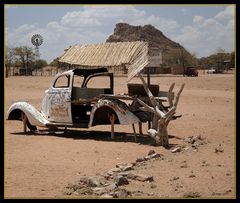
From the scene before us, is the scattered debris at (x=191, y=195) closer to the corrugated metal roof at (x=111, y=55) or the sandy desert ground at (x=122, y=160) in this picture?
the sandy desert ground at (x=122, y=160)

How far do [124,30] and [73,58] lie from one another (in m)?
114

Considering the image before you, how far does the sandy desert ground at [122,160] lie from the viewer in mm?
7602

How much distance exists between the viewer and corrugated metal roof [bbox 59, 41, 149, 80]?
522 inches

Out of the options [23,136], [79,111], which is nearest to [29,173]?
→ [23,136]

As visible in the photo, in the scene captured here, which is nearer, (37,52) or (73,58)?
(73,58)

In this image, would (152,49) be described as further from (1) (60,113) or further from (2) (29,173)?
(2) (29,173)

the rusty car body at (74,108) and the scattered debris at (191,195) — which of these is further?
the rusty car body at (74,108)

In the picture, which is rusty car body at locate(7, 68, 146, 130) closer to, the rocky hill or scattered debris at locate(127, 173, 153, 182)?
scattered debris at locate(127, 173, 153, 182)

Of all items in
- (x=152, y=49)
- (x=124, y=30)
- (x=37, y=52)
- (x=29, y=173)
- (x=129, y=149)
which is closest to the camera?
(x=29, y=173)

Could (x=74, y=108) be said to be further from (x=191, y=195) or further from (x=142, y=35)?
(x=142, y=35)

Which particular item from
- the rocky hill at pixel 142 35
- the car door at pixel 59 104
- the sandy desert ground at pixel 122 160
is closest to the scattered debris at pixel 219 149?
the sandy desert ground at pixel 122 160

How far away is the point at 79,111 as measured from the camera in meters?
15.2

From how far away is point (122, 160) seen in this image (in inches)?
409

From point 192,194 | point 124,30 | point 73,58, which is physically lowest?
point 192,194
